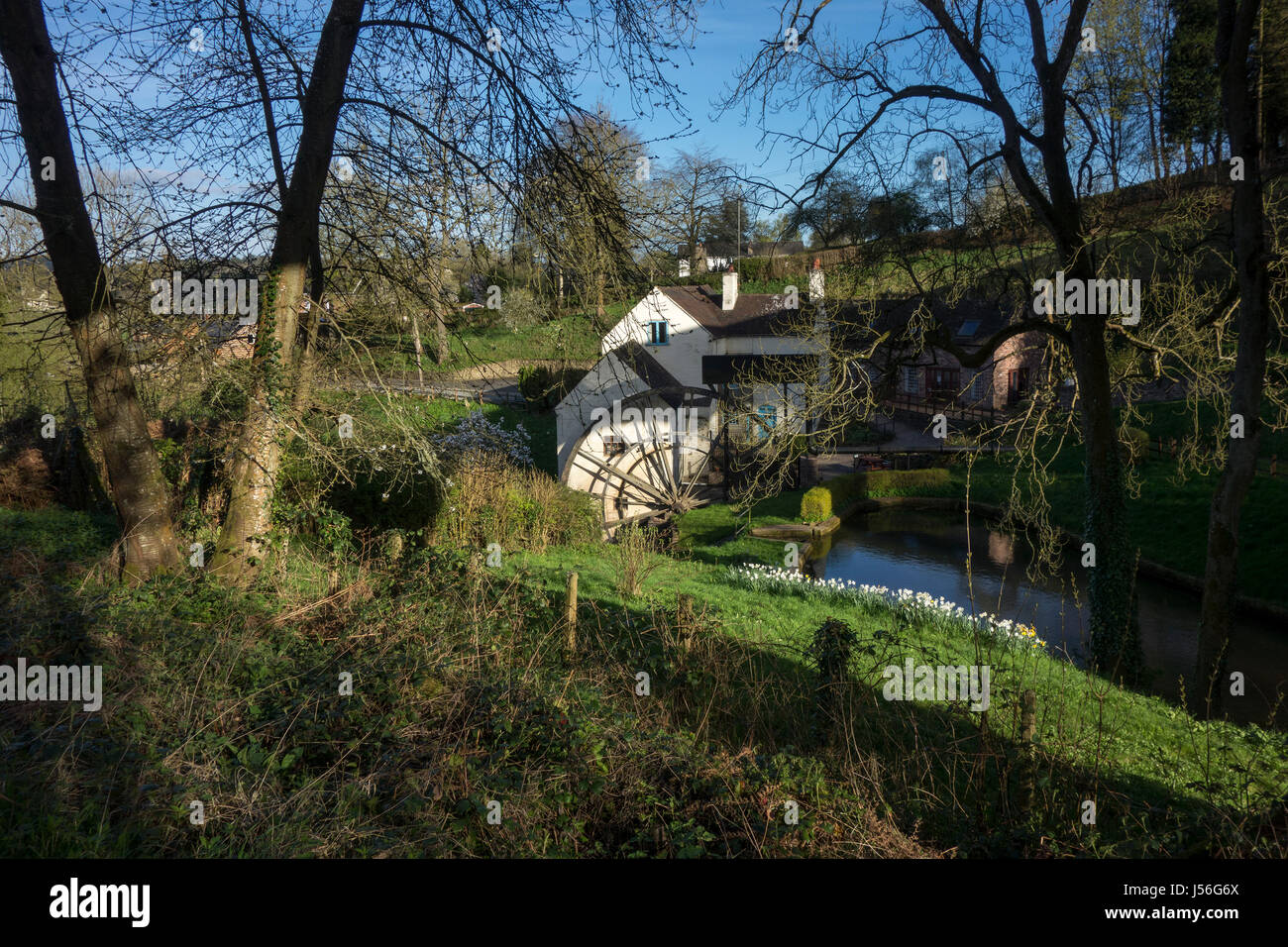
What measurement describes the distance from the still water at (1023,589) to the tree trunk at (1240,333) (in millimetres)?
1007

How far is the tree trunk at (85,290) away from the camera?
7.38 m

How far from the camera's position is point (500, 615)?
739cm

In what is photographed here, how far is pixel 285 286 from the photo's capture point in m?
8.37

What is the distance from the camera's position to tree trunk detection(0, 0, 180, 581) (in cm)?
738

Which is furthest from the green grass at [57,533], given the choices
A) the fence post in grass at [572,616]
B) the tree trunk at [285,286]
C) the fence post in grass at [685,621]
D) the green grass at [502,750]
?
the fence post in grass at [685,621]

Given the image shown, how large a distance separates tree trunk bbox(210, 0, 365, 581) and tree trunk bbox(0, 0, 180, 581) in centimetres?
66

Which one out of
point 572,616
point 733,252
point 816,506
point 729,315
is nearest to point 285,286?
point 572,616

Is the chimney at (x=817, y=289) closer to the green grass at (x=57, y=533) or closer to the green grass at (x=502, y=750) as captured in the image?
the green grass at (x=502, y=750)

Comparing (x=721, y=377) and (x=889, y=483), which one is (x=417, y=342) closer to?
(x=721, y=377)

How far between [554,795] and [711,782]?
90 centimetres

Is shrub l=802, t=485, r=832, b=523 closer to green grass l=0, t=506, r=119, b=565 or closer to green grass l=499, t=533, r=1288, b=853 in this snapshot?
green grass l=499, t=533, r=1288, b=853

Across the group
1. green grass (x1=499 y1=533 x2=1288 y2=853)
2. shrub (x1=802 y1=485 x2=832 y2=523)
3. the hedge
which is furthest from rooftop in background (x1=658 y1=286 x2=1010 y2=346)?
green grass (x1=499 y1=533 x2=1288 y2=853)
